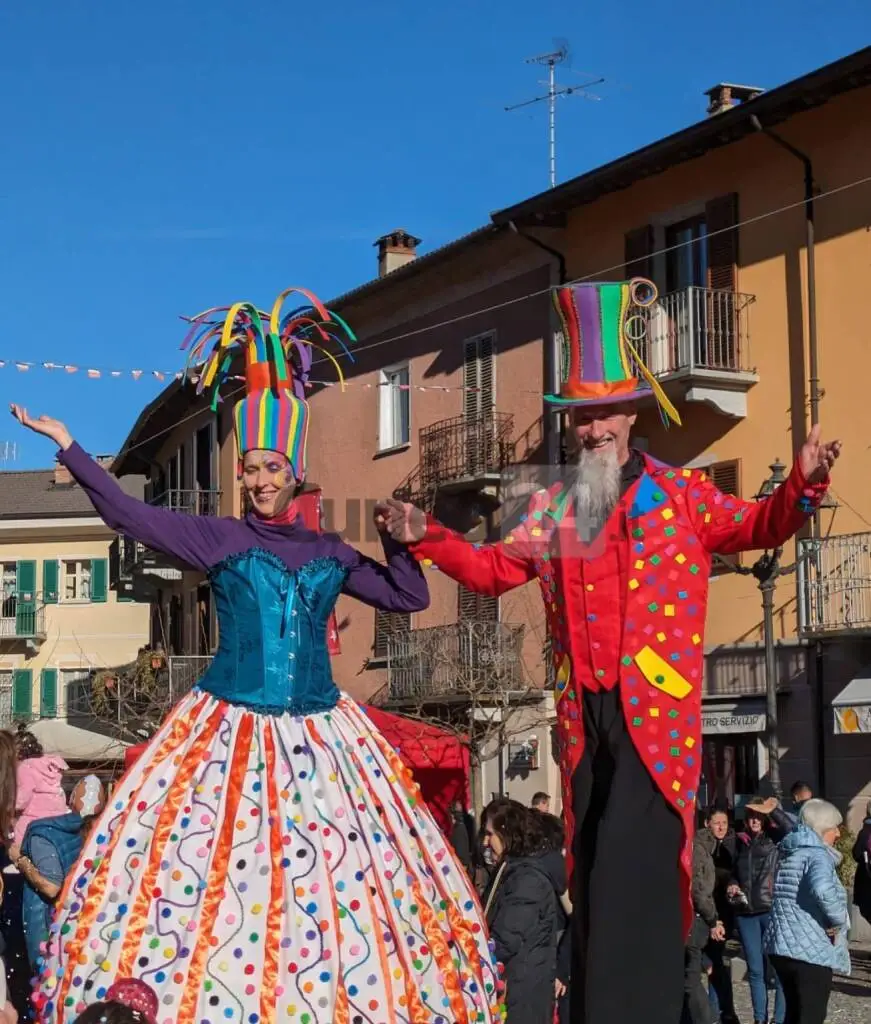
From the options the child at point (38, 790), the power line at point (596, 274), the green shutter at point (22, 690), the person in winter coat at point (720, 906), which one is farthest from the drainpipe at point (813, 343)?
the green shutter at point (22, 690)

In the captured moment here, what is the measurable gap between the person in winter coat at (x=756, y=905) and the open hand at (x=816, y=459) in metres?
6.04

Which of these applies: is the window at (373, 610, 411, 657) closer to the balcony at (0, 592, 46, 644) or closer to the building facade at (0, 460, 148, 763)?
the building facade at (0, 460, 148, 763)

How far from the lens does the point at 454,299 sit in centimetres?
2422

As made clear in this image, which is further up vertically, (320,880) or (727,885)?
(320,880)

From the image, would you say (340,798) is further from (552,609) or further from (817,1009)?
(817,1009)

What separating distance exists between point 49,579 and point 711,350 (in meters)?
30.5

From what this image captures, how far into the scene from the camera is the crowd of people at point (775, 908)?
8.21m

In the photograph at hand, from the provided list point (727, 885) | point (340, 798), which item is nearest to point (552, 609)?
point (340, 798)

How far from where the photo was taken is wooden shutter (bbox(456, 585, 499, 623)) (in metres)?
23.2

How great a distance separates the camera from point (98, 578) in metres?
46.8

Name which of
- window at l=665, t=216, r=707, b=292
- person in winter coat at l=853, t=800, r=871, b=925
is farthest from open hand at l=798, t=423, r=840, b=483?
window at l=665, t=216, r=707, b=292

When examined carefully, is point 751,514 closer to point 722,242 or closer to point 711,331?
point 711,331

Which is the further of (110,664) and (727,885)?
(110,664)

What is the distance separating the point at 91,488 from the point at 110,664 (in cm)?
4232
